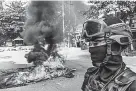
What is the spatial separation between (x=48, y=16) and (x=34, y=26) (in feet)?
5.03

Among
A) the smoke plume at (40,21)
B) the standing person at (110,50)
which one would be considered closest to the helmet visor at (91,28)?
the standing person at (110,50)

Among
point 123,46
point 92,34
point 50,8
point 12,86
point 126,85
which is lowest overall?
point 12,86

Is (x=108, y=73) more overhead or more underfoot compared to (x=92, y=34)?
more underfoot

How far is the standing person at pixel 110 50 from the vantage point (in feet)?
5.36

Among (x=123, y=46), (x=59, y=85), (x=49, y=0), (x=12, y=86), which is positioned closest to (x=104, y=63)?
(x=123, y=46)

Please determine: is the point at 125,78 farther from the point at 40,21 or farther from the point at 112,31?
the point at 40,21

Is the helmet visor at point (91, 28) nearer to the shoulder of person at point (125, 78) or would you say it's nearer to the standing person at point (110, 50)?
the standing person at point (110, 50)

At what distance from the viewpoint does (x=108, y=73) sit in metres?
1.77

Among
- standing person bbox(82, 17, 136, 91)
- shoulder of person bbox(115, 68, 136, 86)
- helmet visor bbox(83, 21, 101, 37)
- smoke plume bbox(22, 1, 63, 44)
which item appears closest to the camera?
shoulder of person bbox(115, 68, 136, 86)

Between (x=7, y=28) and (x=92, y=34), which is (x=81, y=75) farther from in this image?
(x=7, y=28)

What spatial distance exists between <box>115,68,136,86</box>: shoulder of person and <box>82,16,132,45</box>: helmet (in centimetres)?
25

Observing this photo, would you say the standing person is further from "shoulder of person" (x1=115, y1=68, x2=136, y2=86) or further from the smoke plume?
the smoke plume

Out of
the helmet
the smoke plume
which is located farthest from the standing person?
the smoke plume

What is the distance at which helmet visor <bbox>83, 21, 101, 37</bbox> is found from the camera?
71.3 inches
